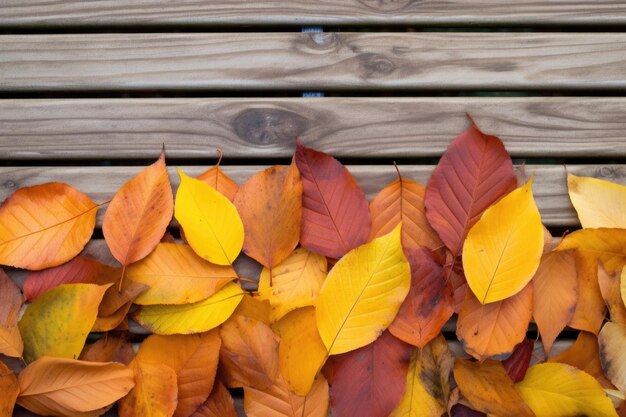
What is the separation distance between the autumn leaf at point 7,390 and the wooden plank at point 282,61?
14.1 inches

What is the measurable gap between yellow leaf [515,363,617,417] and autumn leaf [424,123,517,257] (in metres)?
0.18

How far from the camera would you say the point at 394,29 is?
2.40 ft

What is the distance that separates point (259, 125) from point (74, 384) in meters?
0.38

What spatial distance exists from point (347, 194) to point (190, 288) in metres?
0.22

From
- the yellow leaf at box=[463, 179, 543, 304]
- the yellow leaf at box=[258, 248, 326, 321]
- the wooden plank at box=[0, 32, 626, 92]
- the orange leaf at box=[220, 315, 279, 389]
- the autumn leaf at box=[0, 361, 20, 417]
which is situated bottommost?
the autumn leaf at box=[0, 361, 20, 417]

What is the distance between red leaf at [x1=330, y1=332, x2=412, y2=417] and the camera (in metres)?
0.63

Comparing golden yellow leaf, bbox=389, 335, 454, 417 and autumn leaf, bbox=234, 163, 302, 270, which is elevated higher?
autumn leaf, bbox=234, 163, 302, 270

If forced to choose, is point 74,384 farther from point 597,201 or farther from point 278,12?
Answer: point 597,201

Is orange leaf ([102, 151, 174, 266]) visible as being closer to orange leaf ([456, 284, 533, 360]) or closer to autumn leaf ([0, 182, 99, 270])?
autumn leaf ([0, 182, 99, 270])

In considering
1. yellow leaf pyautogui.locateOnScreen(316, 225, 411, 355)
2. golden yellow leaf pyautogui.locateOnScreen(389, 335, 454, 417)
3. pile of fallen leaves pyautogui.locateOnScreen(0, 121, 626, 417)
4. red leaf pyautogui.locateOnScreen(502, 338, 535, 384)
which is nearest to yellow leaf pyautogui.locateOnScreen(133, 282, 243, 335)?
pile of fallen leaves pyautogui.locateOnScreen(0, 121, 626, 417)

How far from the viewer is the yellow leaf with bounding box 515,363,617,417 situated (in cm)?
62

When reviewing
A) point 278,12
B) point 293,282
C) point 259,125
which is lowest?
point 293,282

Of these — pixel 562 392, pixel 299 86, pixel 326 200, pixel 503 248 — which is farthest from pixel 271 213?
pixel 562 392

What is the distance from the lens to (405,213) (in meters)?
0.67
